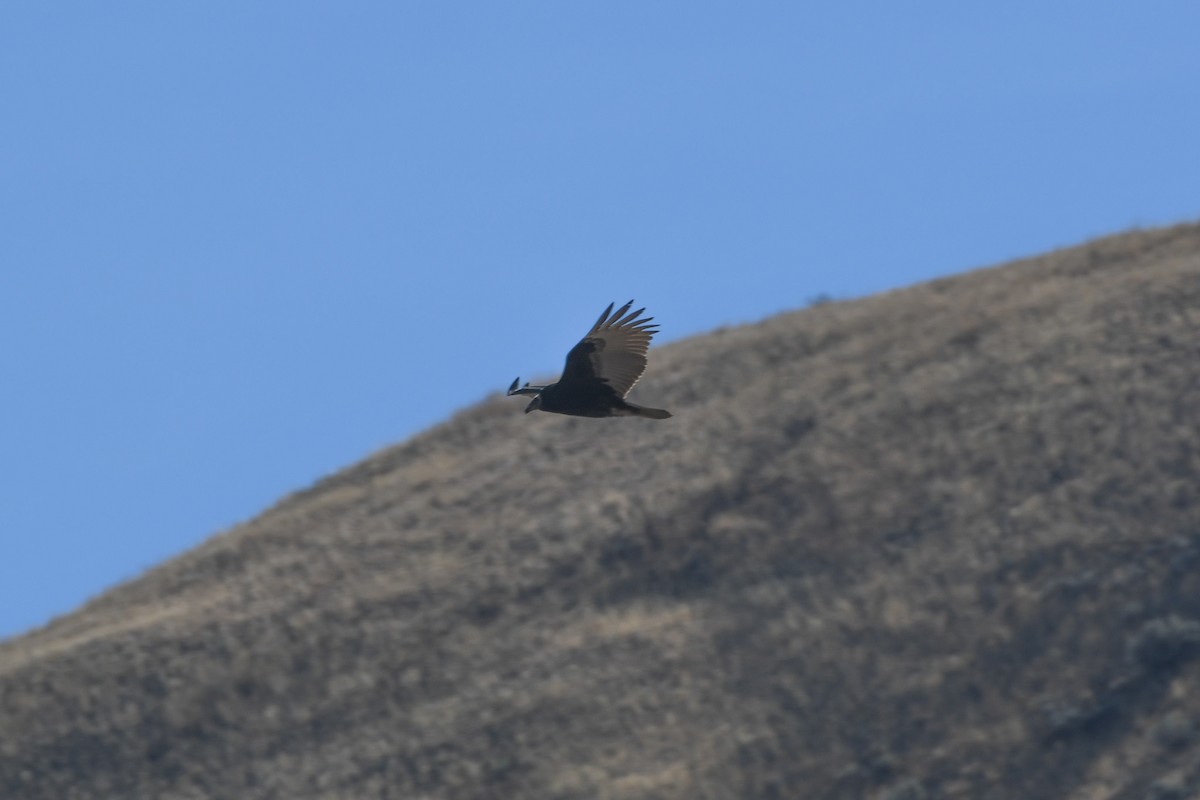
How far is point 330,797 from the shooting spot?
1496 inches

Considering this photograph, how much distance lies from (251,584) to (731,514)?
10.3 metres

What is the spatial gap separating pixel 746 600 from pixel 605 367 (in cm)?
2077

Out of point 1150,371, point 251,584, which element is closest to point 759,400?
point 1150,371

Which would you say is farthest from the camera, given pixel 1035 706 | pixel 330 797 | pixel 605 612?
pixel 605 612

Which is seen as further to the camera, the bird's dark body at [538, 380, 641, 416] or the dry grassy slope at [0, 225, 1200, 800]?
the dry grassy slope at [0, 225, 1200, 800]

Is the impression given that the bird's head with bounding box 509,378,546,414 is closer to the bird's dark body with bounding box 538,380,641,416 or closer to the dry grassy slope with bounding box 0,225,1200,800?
the bird's dark body with bounding box 538,380,641,416

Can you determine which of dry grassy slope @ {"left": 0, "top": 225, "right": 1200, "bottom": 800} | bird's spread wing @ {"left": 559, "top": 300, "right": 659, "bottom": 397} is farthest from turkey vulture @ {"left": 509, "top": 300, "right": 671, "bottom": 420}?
dry grassy slope @ {"left": 0, "top": 225, "right": 1200, "bottom": 800}

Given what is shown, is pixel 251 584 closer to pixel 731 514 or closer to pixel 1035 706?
pixel 731 514

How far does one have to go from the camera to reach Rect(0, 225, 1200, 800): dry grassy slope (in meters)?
35.3

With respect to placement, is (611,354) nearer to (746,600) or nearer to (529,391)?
(529,391)

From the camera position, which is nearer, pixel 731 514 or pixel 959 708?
pixel 959 708

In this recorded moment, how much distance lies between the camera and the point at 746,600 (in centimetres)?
3950

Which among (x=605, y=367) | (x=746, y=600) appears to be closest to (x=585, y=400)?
(x=605, y=367)

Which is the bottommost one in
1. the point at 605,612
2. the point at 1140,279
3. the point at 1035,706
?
the point at 1035,706
